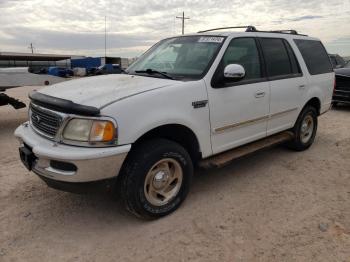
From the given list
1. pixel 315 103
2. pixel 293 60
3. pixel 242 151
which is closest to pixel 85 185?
pixel 242 151

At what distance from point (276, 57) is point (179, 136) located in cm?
218

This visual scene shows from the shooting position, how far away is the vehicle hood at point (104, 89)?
3.25 m

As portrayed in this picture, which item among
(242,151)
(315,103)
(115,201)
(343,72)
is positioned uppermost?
(343,72)

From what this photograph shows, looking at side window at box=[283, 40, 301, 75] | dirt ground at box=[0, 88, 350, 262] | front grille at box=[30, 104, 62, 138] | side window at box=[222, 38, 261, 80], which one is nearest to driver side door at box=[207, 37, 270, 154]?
side window at box=[222, 38, 261, 80]

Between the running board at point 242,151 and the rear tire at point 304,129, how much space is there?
218mm

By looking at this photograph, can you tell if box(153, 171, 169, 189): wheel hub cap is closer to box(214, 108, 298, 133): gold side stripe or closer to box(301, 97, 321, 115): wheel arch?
box(214, 108, 298, 133): gold side stripe

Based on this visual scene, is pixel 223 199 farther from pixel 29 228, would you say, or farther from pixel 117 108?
pixel 29 228

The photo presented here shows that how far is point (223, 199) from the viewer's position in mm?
4121

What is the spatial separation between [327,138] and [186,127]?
14.4 ft

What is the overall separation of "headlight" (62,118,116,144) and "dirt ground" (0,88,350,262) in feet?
3.18

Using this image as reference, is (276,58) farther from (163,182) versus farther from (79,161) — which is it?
(79,161)

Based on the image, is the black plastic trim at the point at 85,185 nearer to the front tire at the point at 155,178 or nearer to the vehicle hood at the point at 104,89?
the front tire at the point at 155,178

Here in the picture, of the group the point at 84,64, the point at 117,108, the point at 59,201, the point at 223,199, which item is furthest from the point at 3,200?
the point at 84,64

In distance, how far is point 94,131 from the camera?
3.06m
